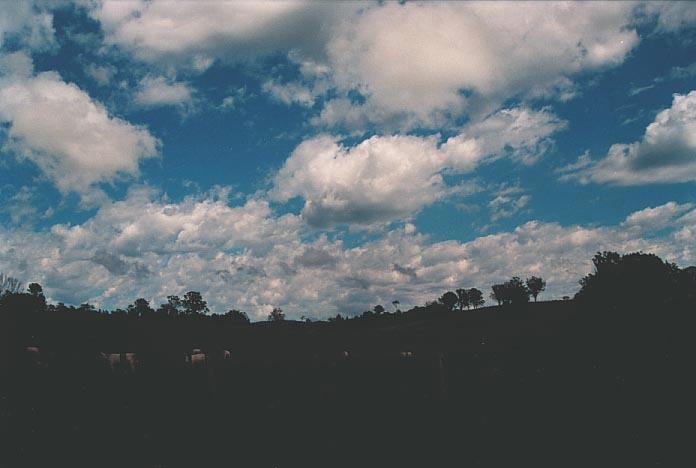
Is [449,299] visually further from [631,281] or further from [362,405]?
[362,405]

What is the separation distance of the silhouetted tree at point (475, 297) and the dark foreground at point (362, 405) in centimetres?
15199

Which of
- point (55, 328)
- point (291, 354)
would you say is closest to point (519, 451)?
point (291, 354)

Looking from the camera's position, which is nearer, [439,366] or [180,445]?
[180,445]

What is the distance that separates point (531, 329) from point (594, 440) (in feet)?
12.2

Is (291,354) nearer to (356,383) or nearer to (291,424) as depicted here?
(356,383)

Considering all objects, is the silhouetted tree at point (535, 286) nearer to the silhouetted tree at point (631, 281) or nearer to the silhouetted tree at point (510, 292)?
the silhouetted tree at point (510, 292)

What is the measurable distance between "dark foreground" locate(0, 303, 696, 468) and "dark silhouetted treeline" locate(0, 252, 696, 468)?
0.05 meters

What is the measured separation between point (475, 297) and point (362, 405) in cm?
16022

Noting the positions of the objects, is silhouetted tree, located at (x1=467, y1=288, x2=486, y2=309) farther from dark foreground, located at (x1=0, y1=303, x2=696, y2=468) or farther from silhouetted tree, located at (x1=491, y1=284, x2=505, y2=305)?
dark foreground, located at (x1=0, y1=303, x2=696, y2=468)

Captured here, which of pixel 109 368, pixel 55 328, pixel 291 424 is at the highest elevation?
pixel 55 328

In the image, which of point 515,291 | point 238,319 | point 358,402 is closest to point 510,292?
point 515,291

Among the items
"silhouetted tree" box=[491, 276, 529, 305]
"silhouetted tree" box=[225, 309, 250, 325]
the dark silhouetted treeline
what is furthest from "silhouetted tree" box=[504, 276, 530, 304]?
the dark silhouetted treeline

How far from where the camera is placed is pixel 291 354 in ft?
52.7

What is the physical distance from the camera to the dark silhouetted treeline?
10.5 metres
